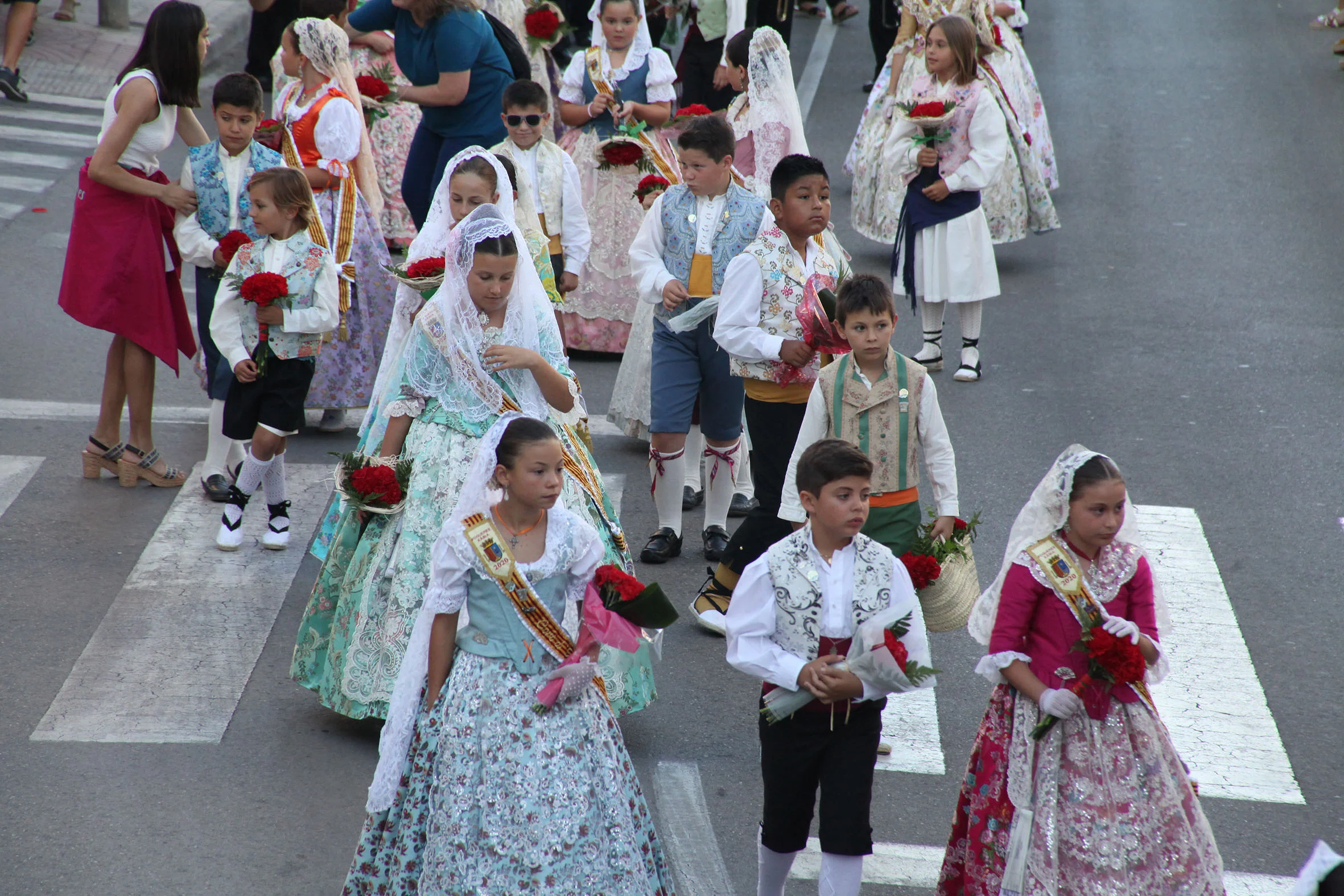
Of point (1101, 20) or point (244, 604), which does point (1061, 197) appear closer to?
point (1101, 20)

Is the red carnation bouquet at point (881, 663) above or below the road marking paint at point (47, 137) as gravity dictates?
above

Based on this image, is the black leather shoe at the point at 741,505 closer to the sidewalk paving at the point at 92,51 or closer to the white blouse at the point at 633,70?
the white blouse at the point at 633,70

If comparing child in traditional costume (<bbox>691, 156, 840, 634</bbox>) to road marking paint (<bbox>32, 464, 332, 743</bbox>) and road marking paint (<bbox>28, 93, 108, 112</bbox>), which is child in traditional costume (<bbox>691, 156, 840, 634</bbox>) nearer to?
road marking paint (<bbox>32, 464, 332, 743</bbox>)

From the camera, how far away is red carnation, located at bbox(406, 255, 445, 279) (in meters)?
5.99

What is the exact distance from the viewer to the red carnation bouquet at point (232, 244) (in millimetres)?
7250

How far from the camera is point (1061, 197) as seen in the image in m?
14.4

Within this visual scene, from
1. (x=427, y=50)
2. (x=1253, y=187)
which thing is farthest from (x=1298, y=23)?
(x=427, y=50)

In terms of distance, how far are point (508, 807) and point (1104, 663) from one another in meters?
1.71

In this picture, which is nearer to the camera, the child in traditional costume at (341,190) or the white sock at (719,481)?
the white sock at (719,481)

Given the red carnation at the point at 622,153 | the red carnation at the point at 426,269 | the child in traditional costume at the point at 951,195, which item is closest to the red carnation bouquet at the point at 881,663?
the red carnation at the point at 426,269

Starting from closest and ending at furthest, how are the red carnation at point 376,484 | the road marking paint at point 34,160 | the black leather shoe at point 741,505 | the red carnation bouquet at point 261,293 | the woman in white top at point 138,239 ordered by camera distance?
the red carnation at point 376,484 < the red carnation bouquet at point 261,293 < the woman in white top at point 138,239 < the black leather shoe at point 741,505 < the road marking paint at point 34,160

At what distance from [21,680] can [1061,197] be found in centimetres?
1103

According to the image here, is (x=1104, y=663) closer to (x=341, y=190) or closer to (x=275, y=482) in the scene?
(x=275, y=482)

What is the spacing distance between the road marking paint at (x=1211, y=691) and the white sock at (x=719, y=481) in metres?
2.11
